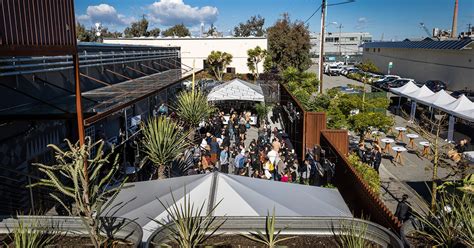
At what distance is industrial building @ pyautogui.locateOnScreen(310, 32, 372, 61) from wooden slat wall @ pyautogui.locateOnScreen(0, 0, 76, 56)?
9981 centimetres

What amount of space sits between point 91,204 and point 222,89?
58.3 ft

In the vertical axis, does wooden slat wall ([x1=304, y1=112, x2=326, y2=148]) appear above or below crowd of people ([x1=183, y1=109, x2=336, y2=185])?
above

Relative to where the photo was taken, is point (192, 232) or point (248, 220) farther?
point (248, 220)

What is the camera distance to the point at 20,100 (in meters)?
9.99

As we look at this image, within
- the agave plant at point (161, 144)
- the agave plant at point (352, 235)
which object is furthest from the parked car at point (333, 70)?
the agave plant at point (352, 235)

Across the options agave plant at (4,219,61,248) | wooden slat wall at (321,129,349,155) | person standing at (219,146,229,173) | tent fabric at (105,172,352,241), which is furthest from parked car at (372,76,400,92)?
agave plant at (4,219,61,248)

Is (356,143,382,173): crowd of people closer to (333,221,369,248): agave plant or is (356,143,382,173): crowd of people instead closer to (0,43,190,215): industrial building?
(0,43,190,215): industrial building

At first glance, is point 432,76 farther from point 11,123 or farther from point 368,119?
point 11,123

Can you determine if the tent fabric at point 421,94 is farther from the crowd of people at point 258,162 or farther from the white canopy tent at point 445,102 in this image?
the crowd of people at point 258,162

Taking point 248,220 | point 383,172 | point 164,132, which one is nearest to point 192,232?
point 248,220

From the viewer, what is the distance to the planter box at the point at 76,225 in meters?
5.10

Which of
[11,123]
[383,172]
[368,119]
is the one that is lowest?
[383,172]

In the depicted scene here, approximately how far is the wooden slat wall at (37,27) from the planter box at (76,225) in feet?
7.40

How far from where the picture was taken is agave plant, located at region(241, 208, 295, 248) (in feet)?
16.3
